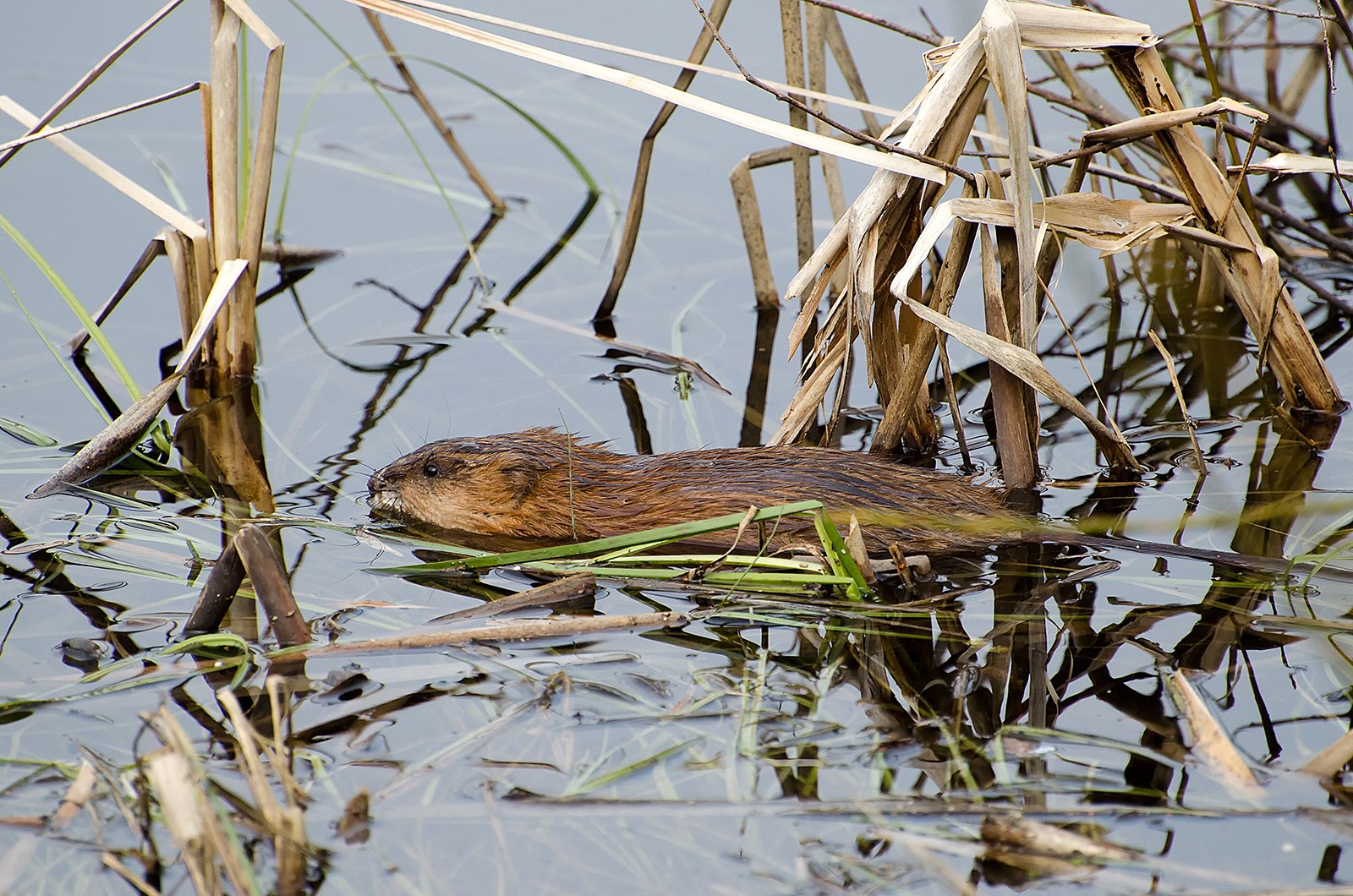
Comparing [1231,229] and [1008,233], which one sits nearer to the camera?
[1008,233]

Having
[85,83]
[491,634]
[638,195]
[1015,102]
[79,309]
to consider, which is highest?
[1015,102]

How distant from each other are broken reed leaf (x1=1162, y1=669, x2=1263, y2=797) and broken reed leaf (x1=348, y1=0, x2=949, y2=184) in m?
1.78

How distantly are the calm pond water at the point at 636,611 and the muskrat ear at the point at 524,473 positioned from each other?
26cm

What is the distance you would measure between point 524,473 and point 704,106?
1.37 metres

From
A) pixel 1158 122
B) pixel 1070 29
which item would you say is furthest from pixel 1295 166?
pixel 1070 29

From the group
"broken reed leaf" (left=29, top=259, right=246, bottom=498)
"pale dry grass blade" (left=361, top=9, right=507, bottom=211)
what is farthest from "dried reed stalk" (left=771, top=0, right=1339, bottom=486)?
"pale dry grass blade" (left=361, top=9, right=507, bottom=211)

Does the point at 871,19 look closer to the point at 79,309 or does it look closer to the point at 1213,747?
the point at 1213,747

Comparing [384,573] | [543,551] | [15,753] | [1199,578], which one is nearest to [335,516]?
[384,573]

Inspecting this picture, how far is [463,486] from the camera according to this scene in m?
4.52

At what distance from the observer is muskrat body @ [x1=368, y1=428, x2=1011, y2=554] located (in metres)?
4.00

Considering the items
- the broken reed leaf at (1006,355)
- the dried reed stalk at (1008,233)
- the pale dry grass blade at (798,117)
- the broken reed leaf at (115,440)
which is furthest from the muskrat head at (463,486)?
the pale dry grass blade at (798,117)

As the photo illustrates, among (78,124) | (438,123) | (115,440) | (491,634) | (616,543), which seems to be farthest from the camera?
(438,123)

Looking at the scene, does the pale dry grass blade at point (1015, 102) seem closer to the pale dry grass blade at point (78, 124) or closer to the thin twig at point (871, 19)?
the thin twig at point (871, 19)

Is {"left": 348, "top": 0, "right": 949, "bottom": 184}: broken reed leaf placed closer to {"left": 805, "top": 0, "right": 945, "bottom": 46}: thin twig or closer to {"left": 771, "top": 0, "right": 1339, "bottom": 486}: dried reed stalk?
{"left": 771, "top": 0, "right": 1339, "bottom": 486}: dried reed stalk
